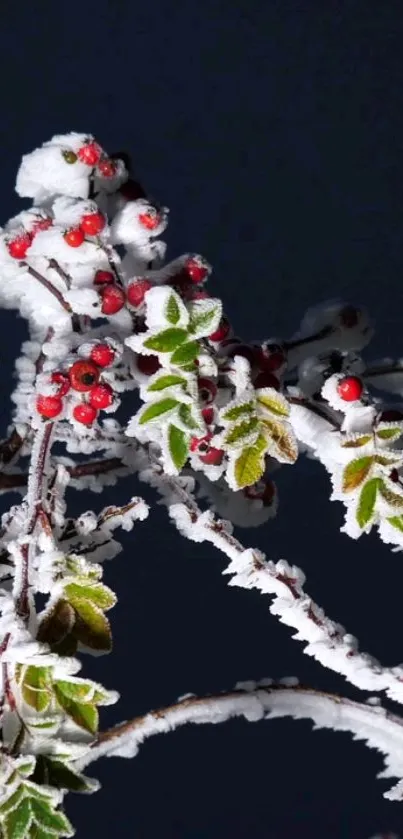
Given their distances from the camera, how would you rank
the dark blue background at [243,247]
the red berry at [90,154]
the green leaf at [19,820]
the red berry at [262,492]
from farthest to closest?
the dark blue background at [243,247] → the red berry at [262,492] → the red berry at [90,154] → the green leaf at [19,820]

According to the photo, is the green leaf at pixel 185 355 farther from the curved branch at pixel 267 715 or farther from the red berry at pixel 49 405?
the curved branch at pixel 267 715

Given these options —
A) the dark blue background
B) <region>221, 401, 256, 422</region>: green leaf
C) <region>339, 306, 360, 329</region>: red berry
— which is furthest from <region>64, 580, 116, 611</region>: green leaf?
the dark blue background

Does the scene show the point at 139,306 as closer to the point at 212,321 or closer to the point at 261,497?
the point at 212,321

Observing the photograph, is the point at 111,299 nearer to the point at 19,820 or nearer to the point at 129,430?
the point at 129,430

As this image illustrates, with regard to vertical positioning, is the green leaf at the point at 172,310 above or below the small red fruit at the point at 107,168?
below

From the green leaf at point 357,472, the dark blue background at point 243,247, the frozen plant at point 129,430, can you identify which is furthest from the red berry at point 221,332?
the dark blue background at point 243,247

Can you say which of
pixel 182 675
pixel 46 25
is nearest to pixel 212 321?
pixel 182 675
